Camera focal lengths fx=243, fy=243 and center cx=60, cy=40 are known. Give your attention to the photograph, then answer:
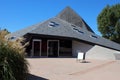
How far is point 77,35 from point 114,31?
17.3 metres

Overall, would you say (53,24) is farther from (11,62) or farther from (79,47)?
(11,62)

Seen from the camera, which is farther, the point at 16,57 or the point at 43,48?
the point at 43,48

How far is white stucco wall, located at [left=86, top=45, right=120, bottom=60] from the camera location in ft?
85.6

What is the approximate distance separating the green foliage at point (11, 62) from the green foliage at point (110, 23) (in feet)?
131

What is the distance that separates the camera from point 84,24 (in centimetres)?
4238

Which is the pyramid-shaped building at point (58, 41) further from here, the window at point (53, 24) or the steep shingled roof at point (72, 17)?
the steep shingled roof at point (72, 17)

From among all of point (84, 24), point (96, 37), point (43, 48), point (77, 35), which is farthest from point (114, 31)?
point (43, 48)

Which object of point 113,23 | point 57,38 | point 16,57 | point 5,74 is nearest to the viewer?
point 5,74

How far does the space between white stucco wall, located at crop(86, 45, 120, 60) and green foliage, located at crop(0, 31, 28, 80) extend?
58.0 feet

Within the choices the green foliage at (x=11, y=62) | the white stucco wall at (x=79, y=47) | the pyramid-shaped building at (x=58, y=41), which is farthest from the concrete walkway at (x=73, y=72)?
the white stucco wall at (x=79, y=47)

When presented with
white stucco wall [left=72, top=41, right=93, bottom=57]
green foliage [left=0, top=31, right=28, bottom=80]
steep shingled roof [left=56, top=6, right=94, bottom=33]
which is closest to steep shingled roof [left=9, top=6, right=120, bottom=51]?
white stucco wall [left=72, top=41, right=93, bottom=57]

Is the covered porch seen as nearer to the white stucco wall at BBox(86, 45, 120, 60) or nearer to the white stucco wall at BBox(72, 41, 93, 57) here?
the white stucco wall at BBox(72, 41, 93, 57)

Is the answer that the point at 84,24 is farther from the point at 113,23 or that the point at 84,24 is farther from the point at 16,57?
the point at 16,57

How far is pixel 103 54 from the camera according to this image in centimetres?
2761
